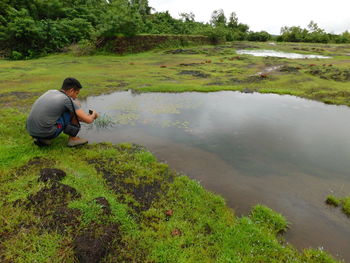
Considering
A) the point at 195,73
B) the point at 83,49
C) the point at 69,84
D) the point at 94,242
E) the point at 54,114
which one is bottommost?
the point at 94,242

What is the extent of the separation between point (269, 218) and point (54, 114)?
235 inches

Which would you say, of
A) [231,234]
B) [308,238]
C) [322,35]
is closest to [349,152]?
[308,238]

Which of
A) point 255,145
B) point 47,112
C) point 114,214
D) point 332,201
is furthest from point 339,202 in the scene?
point 47,112

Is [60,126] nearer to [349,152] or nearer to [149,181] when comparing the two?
[149,181]

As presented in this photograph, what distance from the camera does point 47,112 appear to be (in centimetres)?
586

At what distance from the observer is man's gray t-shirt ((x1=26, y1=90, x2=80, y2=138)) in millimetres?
5859

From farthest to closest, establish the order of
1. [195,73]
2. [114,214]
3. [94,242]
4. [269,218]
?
[195,73] → [269,218] → [114,214] → [94,242]

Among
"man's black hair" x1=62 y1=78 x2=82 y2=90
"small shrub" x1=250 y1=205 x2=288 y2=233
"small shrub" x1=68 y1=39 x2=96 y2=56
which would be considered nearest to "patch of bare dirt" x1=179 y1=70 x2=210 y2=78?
"man's black hair" x1=62 y1=78 x2=82 y2=90

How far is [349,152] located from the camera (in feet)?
A: 24.0

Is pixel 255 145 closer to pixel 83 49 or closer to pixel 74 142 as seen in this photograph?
pixel 74 142

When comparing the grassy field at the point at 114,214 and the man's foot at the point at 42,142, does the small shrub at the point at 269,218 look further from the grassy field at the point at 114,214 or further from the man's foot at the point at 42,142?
the man's foot at the point at 42,142

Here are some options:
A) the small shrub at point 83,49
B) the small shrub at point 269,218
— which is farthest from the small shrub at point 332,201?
the small shrub at point 83,49

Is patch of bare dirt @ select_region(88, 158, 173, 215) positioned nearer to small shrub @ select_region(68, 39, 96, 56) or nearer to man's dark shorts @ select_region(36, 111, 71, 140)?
man's dark shorts @ select_region(36, 111, 71, 140)

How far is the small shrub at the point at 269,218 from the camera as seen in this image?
173 inches
